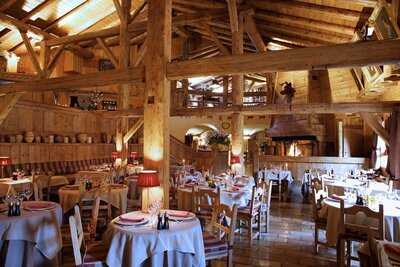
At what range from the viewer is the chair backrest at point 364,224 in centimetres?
368

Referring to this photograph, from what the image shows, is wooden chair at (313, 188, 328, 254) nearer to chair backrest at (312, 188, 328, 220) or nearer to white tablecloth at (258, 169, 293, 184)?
chair backrest at (312, 188, 328, 220)

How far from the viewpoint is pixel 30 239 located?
146 inches

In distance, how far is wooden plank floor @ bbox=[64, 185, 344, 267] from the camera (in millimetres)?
4715

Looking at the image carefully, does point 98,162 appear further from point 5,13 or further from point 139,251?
point 139,251

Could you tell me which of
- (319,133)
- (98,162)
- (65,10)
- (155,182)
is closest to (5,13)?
(65,10)

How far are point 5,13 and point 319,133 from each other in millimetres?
11498

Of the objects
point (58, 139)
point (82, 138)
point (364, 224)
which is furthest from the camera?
point (82, 138)

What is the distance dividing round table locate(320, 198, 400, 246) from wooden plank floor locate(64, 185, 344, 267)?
454 millimetres

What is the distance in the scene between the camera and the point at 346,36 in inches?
301

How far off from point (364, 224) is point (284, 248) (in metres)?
1.50

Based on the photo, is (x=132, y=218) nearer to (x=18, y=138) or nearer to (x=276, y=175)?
(x=18, y=138)

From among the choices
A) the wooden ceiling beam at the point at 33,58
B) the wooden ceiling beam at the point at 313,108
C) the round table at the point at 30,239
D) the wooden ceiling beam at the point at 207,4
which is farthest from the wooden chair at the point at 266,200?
the wooden ceiling beam at the point at 33,58

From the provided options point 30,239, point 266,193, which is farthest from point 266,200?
point 30,239

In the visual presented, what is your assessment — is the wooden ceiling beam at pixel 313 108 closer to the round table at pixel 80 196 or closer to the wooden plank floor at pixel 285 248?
the wooden plank floor at pixel 285 248
